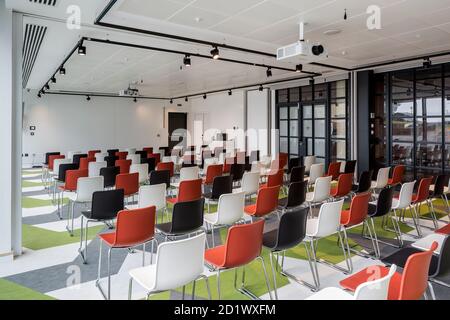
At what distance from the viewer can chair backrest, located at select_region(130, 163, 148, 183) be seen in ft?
24.5

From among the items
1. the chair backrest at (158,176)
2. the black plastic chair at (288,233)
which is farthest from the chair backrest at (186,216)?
the chair backrest at (158,176)

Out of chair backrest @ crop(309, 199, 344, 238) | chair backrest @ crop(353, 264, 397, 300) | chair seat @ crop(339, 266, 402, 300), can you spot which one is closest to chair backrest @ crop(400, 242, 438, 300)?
chair seat @ crop(339, 266, 402, 300)

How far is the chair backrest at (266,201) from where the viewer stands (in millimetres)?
4625

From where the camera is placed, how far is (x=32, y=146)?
15.4 m

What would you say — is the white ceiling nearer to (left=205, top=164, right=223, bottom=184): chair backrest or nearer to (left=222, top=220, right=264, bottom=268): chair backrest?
(left=205, top=164, right=223, bottom=184): chair backrest

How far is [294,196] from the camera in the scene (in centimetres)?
521

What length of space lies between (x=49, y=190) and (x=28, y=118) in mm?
7925

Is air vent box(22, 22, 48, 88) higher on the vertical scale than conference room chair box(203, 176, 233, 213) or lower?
higher

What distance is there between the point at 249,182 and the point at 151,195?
210cm

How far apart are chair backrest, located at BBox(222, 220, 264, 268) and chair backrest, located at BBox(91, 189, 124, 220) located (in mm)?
2133

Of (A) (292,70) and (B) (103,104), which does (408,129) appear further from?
(B) (103,104)

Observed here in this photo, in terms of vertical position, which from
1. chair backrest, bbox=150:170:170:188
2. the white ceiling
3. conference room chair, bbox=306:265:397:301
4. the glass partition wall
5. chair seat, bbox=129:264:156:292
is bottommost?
chair seat, bbox=129:264:156:292

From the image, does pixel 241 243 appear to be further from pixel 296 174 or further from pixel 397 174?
pixel 397 174

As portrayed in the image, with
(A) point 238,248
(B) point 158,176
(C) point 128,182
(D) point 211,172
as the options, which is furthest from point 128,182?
(A) point 238,248
